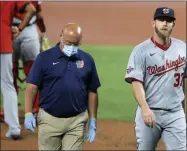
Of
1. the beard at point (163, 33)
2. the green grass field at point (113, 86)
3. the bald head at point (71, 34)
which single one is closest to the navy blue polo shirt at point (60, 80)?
the bald head at point (71, 34)

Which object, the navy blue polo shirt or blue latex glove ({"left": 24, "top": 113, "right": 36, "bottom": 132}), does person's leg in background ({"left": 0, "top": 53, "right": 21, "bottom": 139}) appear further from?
the navy blue polo shirt

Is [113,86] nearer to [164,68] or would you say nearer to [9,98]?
[9,98]

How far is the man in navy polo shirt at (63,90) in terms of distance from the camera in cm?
561

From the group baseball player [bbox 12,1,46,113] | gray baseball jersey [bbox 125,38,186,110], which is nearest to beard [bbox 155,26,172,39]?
gray baseball jersey [bbox 125,38,186,110]

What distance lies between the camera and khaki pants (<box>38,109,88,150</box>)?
224 inches

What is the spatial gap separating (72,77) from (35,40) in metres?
3.42

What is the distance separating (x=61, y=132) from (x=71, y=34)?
92cm

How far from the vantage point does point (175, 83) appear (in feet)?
18.2

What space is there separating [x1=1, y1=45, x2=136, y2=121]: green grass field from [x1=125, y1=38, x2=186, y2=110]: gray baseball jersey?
Answer: 3.95 meters

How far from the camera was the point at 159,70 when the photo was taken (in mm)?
5508

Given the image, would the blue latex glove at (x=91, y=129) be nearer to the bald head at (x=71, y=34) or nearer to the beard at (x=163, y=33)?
the bald head at (x=71, y=34)

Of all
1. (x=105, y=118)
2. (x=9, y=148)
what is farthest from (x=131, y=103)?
(x=9, y=148)

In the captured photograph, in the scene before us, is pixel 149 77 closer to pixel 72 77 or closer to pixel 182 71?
pixel 182 71

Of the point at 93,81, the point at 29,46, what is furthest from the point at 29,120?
the point at 29,46
